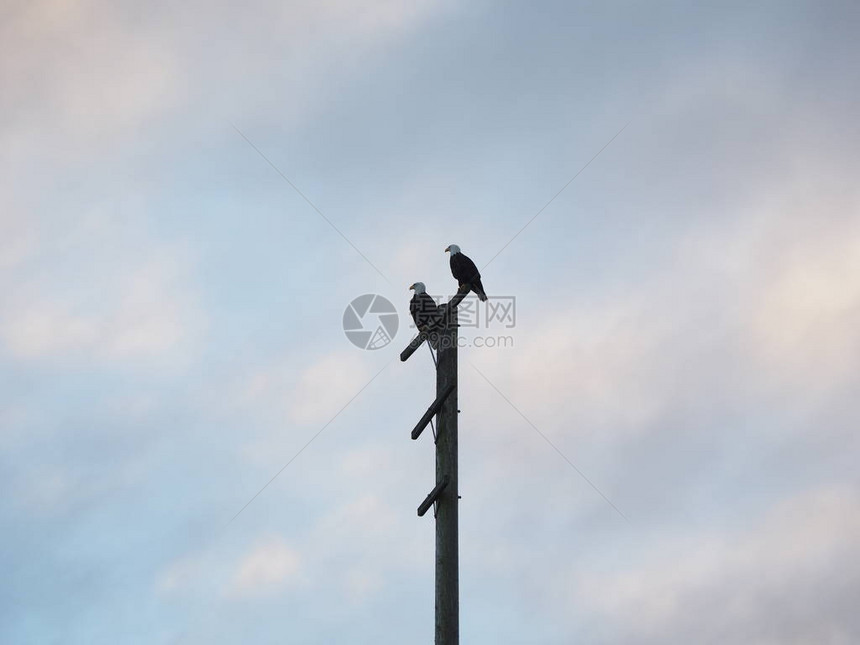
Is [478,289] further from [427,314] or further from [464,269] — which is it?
[427,314]

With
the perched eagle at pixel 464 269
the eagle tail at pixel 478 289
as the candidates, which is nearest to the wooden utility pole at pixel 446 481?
the eagle tail at pixel 478 289

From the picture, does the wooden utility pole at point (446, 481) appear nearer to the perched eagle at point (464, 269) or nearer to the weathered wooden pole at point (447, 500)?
the weathered wooden pole at point (447, 500)

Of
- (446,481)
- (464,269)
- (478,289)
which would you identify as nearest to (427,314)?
(446,481)

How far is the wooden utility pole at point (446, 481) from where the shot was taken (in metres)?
5.25

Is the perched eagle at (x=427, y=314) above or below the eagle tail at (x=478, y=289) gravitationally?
below

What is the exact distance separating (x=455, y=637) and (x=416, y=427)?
131 cm

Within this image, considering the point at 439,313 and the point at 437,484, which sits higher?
the point at 439,313

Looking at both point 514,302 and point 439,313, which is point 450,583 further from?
point 514,302

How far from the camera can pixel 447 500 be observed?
17.8 ft

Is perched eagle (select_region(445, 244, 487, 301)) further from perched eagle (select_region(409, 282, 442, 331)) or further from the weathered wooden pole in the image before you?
the weathered wooden pole

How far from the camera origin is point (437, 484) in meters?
5.44

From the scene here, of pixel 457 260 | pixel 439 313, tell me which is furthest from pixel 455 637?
pixel 457 260

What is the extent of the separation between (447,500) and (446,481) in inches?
4.7

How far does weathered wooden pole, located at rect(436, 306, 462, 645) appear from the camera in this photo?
523 cm
